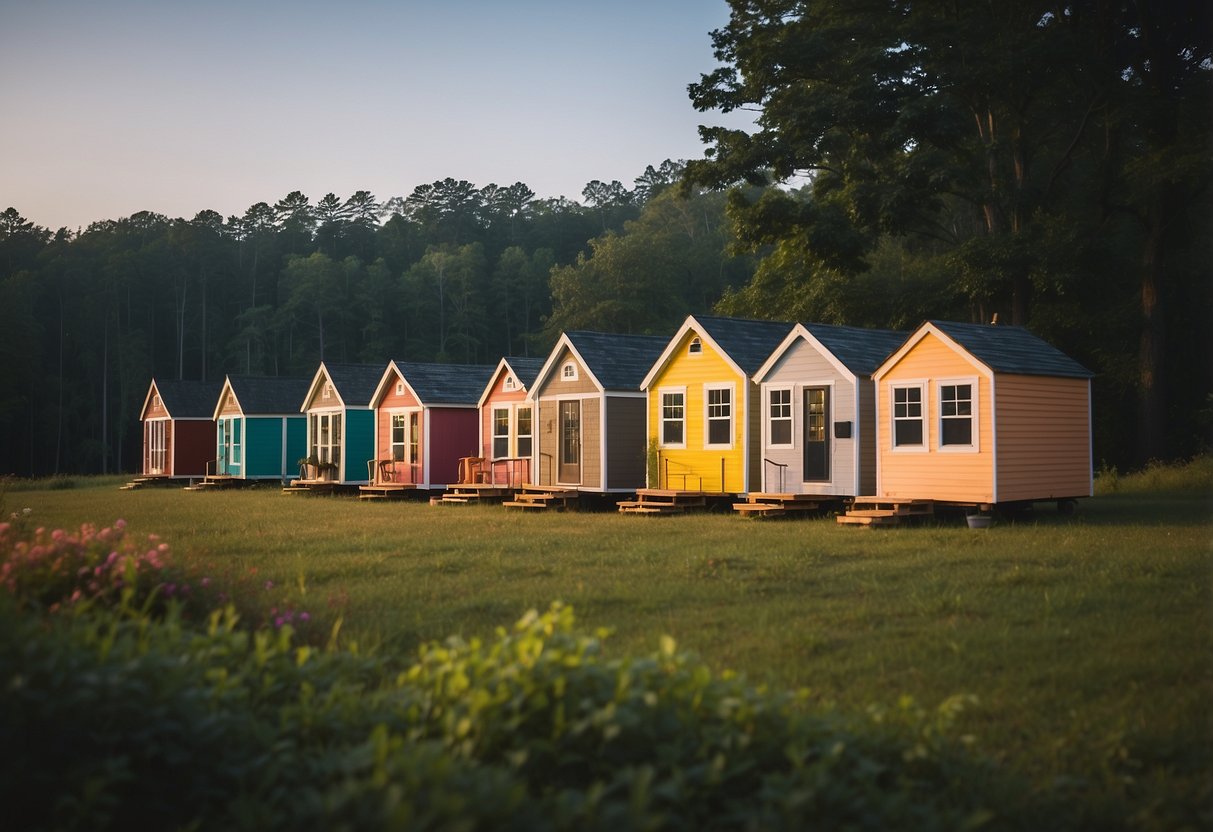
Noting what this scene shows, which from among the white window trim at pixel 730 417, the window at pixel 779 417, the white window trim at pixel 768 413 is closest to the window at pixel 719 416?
the white window trim at pixel 730 417

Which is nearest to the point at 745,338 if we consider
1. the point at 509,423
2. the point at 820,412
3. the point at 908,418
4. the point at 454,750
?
the point at 820,412

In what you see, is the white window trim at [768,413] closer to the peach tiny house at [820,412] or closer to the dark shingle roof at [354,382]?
the peach tiny house at [820,412]

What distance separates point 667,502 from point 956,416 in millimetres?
7412

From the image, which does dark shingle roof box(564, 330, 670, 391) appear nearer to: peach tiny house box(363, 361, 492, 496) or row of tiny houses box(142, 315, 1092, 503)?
row of tiny houses box(142, 315, 1092, 503)

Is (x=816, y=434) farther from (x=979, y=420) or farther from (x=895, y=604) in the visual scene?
(x=895, y=604)

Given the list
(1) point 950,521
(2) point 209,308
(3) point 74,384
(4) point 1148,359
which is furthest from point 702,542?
(2) point 209,308

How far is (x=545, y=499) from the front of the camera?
28.6 meters

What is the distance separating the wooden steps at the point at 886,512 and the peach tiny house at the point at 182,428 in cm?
3532

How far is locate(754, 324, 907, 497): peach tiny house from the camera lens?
23.5 m

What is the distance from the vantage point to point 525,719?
18.5 feet

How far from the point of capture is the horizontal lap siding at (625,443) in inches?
1134

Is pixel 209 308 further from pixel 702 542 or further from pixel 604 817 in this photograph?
pixel 604 817

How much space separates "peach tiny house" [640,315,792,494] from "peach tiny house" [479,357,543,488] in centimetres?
498

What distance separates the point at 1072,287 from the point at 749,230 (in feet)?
31.8
